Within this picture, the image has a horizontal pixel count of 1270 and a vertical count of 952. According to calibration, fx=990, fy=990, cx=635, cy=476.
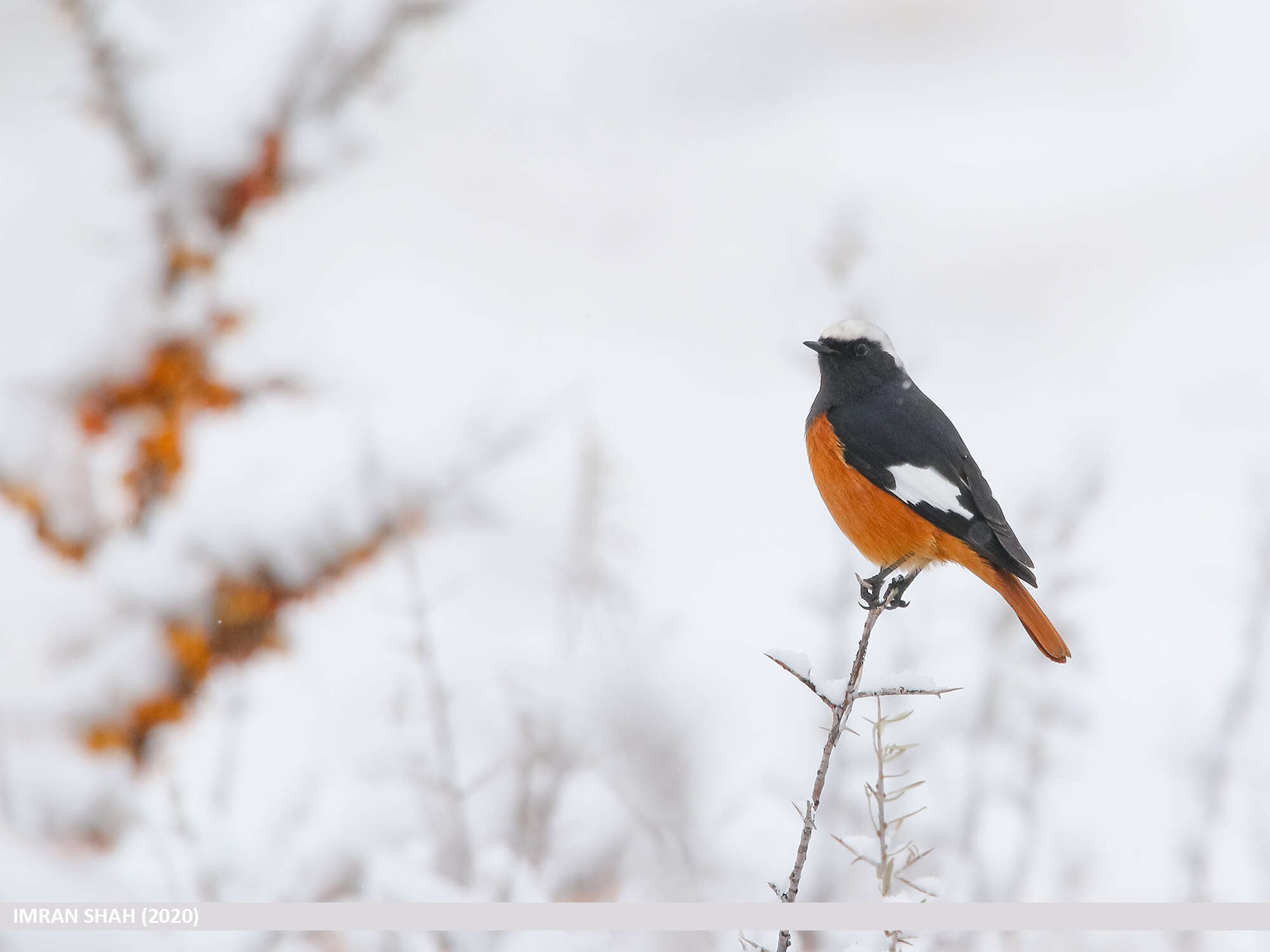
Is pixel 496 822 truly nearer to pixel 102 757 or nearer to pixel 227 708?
pixel 227 708

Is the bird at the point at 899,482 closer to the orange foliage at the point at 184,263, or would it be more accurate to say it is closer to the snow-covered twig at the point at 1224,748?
the snow-covered twig at the point at 1224,748

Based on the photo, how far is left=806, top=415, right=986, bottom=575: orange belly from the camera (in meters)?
0.95

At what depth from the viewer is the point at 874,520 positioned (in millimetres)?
961

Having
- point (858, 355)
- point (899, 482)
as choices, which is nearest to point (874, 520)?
point (899, 482)

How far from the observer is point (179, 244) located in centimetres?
164

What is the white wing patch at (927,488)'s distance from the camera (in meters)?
0.92

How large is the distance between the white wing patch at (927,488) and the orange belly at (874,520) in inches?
0.6

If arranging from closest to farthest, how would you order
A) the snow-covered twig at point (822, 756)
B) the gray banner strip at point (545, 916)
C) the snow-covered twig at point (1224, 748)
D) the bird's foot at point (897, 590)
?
the snow-covered twig at point (822, 756), the bird's foot at point (897, 590), the gray banner strip at point (545, 916), the snow-covered twig at point (1224, 748)

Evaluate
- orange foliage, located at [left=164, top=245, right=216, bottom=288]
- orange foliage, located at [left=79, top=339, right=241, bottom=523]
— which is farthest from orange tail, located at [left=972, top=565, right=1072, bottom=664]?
orange foliage, located at [left=164, top=245, right=216, bottom=288]

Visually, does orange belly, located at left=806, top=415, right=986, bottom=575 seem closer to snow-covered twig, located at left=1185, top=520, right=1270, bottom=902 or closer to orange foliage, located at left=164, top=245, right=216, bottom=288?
snow-covered twig, located at left=1185, top=520, right=1270, bottom=902

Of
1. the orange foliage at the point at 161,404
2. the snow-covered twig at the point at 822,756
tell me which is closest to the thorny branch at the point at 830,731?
the snow-covered twig at the point at 822,756

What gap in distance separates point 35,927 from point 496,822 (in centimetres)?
56

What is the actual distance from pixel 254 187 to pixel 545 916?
1256 mm

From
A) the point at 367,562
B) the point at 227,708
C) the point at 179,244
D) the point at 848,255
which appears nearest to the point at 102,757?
the point at 227,708
